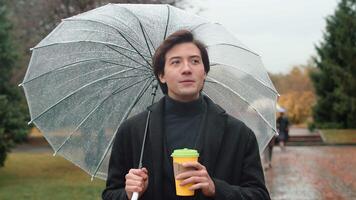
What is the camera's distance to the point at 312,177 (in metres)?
18.0

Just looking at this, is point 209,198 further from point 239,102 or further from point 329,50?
point 329,50

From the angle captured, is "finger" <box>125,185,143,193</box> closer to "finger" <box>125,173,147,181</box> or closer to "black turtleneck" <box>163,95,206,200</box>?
"finger" <box>125,173,147,181</box>

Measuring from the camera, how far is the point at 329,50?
4144 cm

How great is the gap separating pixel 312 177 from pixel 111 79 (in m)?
14.6

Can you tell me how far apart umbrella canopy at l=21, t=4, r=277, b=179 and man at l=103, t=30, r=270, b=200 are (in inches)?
A: 33.3

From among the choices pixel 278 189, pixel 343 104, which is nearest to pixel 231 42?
pixel 278 189

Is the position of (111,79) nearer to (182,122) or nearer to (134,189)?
(182,122)

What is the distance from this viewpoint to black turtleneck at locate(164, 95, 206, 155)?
3061 millimetres

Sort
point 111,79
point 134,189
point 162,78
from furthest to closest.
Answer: point 111,79
point 162,78
point 134,189

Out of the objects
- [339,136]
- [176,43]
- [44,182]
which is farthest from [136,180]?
[339,136]

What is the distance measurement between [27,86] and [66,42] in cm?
46

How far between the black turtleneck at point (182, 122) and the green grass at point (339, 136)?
1312 inches

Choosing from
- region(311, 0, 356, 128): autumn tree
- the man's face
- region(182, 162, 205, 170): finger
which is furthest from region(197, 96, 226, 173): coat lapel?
region(311, 0, 356, 128): autumn tree

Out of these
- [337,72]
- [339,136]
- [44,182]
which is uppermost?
[44,182]
